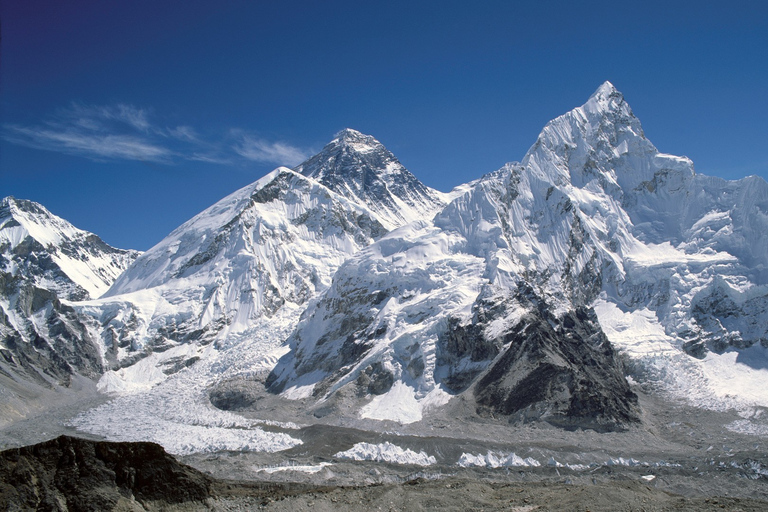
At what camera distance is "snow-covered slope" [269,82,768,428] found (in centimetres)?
9919

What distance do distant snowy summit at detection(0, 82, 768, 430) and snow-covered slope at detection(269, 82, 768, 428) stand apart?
0.37 metres

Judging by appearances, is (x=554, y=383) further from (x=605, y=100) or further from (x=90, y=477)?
(x=605, y=100)

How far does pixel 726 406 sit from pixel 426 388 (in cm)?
4893

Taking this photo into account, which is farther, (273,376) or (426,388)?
(273,376)

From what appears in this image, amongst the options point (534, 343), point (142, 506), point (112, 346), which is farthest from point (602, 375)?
point (112, 346)

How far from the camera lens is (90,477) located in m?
31.8

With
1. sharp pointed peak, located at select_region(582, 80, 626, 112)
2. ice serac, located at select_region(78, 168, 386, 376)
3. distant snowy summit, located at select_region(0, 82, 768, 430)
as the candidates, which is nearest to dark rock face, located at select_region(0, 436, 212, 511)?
distant snowy summit, located at select_region(0, 82, 768, 430)

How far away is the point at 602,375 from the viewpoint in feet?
328

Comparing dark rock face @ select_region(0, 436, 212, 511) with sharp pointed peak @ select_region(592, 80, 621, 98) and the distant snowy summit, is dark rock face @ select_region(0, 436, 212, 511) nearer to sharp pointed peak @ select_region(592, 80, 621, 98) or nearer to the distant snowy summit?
the distant snowy summit

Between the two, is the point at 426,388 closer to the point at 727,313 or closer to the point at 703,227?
the point at 727,313

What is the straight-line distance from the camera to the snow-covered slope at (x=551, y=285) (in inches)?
3905

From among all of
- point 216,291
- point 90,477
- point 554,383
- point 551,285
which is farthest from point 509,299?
point 216,291

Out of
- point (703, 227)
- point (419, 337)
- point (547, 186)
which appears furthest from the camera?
point (547, 186)

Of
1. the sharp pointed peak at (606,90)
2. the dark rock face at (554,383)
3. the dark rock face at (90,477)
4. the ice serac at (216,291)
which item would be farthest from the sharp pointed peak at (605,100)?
the dark rock face at (90,477)
